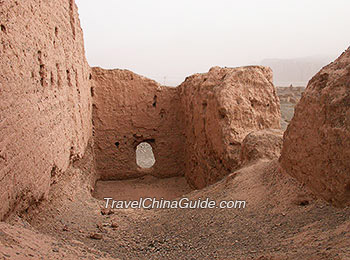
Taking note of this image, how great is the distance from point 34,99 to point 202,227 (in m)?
2.47

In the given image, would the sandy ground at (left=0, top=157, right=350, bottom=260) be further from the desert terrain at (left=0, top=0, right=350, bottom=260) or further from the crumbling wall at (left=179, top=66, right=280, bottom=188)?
the crumbling wall at (left=179, top=66, right=280, bottom=188)

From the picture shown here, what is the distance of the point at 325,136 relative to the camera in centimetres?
285

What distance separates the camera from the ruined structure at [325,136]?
2.60m

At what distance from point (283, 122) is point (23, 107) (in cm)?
1322

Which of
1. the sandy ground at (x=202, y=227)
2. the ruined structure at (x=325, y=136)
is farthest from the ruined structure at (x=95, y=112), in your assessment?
the ruined structure at (x=325, y=136)

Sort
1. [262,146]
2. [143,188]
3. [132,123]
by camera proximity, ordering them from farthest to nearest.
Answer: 1. [132,123]
2. [143,188]
3. [262,146]

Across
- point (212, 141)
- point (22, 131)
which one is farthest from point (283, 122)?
point (22, 131)

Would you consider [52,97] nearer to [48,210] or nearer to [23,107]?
[23,107]

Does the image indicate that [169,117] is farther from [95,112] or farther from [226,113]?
[226,113]

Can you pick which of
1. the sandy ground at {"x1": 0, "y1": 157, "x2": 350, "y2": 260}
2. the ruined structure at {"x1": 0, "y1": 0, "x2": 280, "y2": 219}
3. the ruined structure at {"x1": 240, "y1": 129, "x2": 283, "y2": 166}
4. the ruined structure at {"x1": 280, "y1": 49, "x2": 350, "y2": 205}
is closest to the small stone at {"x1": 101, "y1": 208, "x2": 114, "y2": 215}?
the sandy ground at {"x1": 0, "y1": 157, "x2": 350, "y2": 260}

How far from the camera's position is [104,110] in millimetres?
8453

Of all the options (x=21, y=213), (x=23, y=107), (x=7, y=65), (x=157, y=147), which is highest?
(x=7, y=65)

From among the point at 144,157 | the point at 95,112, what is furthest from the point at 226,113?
the point at 144,157

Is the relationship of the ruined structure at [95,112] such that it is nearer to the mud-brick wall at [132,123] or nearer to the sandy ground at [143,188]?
the mud-brick wall at [132,123]
